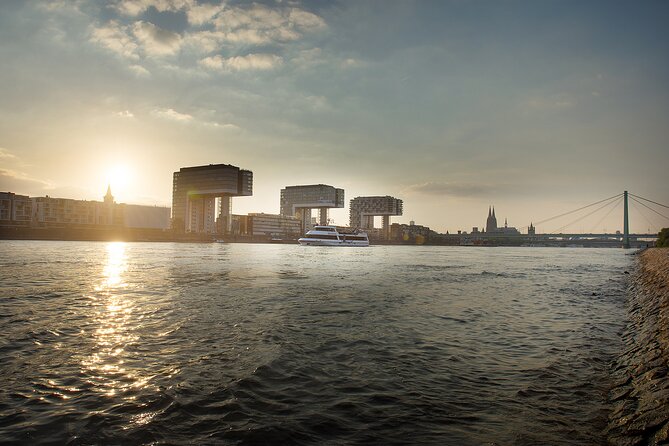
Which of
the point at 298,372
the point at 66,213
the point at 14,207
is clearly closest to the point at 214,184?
the point at 66,213

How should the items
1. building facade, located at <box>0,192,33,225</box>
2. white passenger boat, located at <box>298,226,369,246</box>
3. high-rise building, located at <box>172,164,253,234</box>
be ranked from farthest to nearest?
1. high-rise building, located at <box>172,164,253,234</box>
2. building facade, located at <box>0,192,33,225</box>
3. white passenger boat, located at <box>298,226,369,246</box>

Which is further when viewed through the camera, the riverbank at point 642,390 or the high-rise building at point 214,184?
the high-rise building at point 214,184

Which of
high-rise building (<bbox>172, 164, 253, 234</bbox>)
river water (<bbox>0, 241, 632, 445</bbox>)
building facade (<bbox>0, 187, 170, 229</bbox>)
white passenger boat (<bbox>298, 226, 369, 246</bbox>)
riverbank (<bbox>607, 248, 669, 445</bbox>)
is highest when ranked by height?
high-rise building (<bbox>172, 164, 253, 234</bbox>)

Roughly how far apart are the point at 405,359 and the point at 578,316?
10250 millimetres

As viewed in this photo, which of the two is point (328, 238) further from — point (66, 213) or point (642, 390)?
point (642, 390)

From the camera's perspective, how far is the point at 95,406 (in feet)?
20.3

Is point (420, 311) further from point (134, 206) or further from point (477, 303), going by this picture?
point (134, 206)

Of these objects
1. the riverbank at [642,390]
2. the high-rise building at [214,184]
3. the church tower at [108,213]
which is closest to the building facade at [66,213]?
the church tower at [108,213]

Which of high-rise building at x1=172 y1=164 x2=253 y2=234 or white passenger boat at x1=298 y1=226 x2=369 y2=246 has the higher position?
high-rise building at x1=172 y1=164 x2=253 y2=234

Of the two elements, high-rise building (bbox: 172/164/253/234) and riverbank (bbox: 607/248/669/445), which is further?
high-rise building (bbox: 172/164/253/234)

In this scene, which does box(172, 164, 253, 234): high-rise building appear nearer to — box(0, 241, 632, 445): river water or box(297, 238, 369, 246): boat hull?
box(297, 238, 369, 246): boat hull

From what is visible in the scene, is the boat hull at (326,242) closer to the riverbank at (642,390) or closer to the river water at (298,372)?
the river water at (298,372)

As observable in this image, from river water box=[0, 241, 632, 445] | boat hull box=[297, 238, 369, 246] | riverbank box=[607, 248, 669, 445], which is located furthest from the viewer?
boat hull box=[297, 238, 369, 246]

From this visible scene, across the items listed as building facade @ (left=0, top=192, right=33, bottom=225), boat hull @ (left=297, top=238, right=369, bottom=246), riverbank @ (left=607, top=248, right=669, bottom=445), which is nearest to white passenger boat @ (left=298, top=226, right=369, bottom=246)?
boat hull @ (left=297, top=238, right=369, bottom=246)
